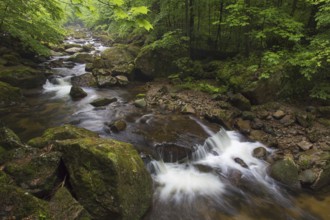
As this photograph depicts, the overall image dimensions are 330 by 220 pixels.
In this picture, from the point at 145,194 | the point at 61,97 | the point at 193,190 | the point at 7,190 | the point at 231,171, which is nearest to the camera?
the point at 7,190

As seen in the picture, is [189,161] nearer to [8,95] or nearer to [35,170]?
[35,170]

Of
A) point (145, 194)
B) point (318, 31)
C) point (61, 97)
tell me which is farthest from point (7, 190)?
point (318, 31)

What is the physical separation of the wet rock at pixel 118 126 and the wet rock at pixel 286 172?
4.96m

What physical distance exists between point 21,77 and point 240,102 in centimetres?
1025

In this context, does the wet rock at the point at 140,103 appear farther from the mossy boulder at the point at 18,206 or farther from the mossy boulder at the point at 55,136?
the mossy boulder at the point at 18,206

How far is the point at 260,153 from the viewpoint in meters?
7.95

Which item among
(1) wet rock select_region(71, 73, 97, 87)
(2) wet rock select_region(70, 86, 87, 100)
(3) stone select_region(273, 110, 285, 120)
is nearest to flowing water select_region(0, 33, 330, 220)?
(2) wet rock select_region(70, 86, 87, 100)

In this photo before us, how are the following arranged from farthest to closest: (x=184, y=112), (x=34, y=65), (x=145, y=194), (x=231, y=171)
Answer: (x=34, y=65) → (x=184, y=112) → (x=231, y=171) → (x=145, y=194)

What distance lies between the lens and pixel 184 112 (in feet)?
33.0

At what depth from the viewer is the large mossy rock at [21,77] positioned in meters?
11.4

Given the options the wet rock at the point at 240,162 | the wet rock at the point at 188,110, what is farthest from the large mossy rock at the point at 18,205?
the wet rock at the point at 188,110

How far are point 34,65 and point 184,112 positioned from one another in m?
9.92

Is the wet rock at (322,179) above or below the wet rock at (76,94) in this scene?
below

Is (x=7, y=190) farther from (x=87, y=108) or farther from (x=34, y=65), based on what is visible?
(x=34, y=65)
